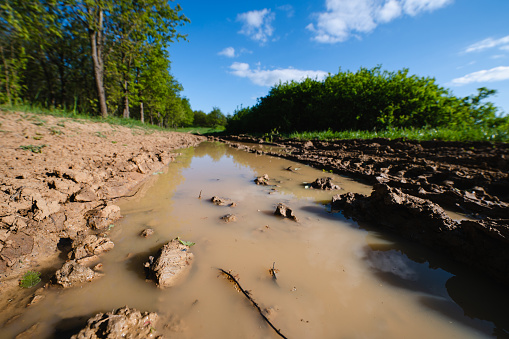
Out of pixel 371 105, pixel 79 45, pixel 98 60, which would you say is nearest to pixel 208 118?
pixel 79 45

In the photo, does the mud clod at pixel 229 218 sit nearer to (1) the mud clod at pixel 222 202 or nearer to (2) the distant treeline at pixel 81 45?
(1) the mud clod at pixel 222 202

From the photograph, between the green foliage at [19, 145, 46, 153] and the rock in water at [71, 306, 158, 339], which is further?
the green foliage at [19, 145, 46, 153]

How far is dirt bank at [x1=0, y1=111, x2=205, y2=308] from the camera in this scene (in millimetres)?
1545

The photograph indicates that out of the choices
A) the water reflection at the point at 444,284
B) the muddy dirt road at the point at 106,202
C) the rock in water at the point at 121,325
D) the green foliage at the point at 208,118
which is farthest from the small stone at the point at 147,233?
the green foliage at the point at 208,118

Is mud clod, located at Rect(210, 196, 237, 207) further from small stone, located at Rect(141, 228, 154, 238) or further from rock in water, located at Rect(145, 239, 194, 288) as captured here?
rock in water, located at Rect(145, 239, 194, 288)

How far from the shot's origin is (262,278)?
152cm

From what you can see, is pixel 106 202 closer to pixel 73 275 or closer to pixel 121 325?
pixel 73 275

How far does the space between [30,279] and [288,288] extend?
1.99 metres

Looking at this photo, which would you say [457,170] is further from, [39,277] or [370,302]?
[39,277]

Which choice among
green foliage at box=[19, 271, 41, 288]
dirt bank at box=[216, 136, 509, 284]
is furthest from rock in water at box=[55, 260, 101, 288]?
dirt bank at box=[216, 136, 509, 284]

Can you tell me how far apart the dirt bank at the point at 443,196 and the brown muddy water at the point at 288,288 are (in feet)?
0.76

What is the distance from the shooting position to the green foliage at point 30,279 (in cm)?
134

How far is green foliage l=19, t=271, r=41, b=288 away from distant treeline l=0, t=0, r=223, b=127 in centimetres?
1038

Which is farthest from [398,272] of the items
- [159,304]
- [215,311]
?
[159,304]
